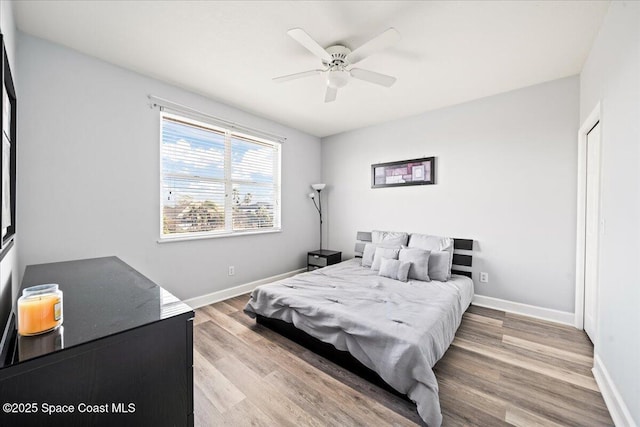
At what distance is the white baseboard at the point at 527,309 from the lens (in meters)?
2.73

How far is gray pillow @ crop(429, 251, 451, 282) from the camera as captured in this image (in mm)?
3000

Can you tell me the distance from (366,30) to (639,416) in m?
2.77

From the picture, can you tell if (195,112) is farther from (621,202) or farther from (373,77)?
(621,202)

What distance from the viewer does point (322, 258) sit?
4.24 metres

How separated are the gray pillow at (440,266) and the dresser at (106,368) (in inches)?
108

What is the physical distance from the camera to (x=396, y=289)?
261 cm

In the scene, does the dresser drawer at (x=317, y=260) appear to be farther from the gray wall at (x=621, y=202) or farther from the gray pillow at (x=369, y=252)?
the gray wall at (x=621, y=202)

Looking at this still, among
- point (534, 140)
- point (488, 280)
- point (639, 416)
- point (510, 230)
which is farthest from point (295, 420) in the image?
point (534, 140)

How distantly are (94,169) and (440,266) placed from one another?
12.2 ft

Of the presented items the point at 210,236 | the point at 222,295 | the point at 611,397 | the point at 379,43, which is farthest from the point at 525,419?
the point at 210,236

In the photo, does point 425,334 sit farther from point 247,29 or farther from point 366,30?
point 247,29

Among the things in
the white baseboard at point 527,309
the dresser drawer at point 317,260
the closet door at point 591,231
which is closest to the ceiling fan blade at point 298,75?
the closet door at point 591,231

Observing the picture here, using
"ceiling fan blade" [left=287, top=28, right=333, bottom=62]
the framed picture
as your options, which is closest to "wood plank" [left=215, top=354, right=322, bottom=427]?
"ceiling fan blade" [left=287, top=28, right=333, bottom=62]

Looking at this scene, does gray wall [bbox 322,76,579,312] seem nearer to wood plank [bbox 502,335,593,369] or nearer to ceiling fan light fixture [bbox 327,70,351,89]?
wood plank [bbox 502,335,593,369]
